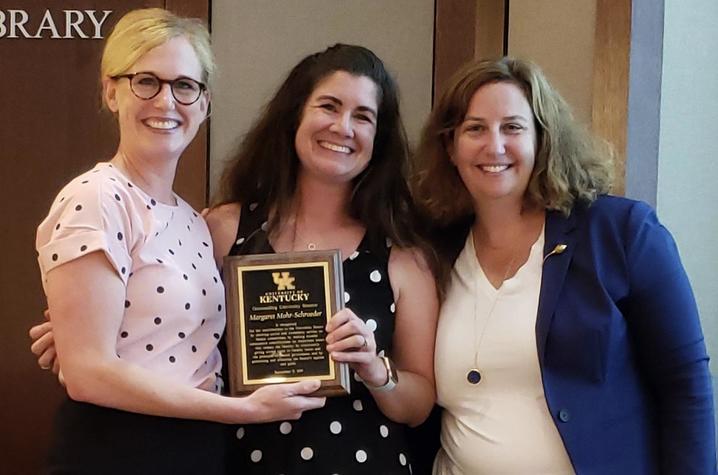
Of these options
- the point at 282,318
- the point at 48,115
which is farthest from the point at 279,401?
the point at 48,115

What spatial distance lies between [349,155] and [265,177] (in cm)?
25

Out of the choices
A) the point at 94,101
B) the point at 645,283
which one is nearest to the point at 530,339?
the point at 645,283

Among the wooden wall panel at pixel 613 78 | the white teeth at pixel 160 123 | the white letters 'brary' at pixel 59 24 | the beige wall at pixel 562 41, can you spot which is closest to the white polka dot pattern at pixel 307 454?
the white teeth at pixel 160 123

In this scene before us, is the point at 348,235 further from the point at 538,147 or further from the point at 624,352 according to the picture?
the point at 624,352

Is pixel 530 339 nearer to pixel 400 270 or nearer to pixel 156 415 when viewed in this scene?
pixel 400 270

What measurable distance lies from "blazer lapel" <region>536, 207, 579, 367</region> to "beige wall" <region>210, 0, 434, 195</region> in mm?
1120

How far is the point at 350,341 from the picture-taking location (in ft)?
5.56

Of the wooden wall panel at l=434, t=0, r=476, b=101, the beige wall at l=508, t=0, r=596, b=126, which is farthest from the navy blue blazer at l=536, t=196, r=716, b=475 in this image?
the wooden wall panel at l=434, t=0, r=476, b=101

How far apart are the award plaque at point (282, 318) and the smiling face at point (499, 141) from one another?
1.22 feet

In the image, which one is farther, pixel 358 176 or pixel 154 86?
pixel 358 176

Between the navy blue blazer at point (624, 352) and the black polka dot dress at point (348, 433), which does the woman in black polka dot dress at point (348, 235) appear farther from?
Answer: the navy blue blazer at point (624, 352)

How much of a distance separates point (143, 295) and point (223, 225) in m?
0.43

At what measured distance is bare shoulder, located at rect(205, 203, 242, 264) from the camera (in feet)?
6.40

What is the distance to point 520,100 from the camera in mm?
1861
